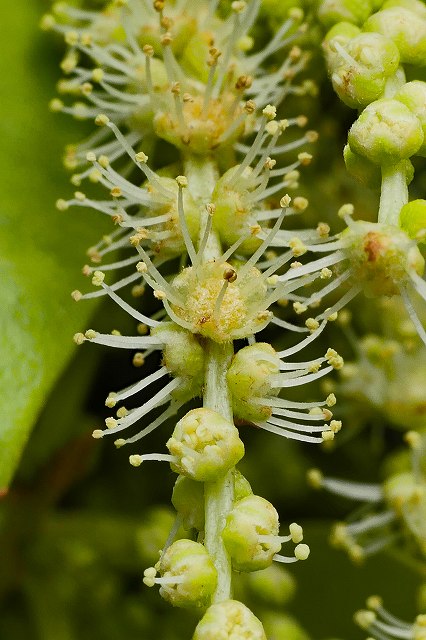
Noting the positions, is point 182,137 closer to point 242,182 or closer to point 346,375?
point 242,182

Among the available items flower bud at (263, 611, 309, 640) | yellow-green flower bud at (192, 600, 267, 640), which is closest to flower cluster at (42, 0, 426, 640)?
yellow-green flower bud at (192, 600, 267, 640)

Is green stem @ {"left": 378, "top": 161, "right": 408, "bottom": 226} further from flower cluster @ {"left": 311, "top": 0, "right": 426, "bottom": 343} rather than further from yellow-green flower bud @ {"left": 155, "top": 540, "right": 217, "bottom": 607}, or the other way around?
yellow-green flower bud @ {"left": 155, "top": 540, "right": 217, "bottom": 607}

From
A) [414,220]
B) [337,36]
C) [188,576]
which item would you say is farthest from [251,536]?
[337,36]

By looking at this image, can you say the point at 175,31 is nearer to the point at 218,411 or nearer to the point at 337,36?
the point at 337,36

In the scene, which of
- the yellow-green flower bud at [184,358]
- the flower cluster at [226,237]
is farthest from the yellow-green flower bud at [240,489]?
the yellow-green flower bud at [184,358]

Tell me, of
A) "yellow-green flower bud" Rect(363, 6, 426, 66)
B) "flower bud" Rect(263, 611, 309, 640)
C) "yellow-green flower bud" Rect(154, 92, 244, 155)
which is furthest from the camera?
"flower bud" Rect(263, 611, 309, 640)
